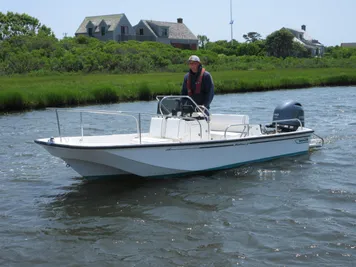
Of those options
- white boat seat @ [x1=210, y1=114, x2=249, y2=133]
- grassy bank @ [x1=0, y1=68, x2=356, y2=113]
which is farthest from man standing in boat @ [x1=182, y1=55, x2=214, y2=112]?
grassy bank @ [x1=0, y1=68, x2=356, y2=113]

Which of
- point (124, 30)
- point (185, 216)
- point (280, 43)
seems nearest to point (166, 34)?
point (124, 30)

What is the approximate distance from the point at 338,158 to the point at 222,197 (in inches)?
200

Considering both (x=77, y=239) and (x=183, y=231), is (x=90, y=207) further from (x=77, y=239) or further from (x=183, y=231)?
(x=183, y=231)

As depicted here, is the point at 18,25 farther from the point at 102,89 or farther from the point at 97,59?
the point at 102,89

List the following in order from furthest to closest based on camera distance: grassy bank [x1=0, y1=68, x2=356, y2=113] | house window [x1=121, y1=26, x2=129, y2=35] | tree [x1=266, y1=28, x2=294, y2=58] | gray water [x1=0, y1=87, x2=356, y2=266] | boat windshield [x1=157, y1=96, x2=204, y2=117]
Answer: tree [x1=266, y1=28, x2=294, y2=58]
house window [x1=121, y1=26, x2=129, y2=35]
grassy bank [x1=0, y1=68, x2=356, y2=113]
boat windshield [x1=157, y1=96, x2=204, y2=117]
gray water [x1=0, y1=87, x2=356, y2=266]

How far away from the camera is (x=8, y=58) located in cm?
4650

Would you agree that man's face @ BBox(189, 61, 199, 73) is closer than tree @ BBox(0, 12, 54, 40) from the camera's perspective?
Yes

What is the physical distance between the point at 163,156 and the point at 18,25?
82.7m

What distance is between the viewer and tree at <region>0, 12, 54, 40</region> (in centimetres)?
8197

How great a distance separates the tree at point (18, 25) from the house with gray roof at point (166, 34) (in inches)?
602

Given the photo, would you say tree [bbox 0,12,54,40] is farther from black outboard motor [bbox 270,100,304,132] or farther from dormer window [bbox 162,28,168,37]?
black outboard motor [bbox 270,100,304,132]

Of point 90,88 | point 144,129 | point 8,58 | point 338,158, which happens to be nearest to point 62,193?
point 338,158

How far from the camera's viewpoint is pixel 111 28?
261 feet

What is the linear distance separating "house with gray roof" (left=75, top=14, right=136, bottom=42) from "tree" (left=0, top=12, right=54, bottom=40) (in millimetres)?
7564
